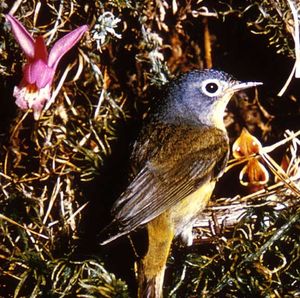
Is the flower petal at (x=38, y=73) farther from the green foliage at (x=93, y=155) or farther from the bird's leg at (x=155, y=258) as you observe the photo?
the bird's leg at (x=155, y=258)

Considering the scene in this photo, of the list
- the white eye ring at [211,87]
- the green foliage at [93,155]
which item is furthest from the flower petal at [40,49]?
the white eye ring at [211,87]

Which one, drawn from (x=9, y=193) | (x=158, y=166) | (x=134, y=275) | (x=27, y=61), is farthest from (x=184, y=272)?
(x=27, y=61)

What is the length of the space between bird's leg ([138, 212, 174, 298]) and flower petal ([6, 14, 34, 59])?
1047mm

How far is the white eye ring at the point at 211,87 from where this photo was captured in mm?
3733

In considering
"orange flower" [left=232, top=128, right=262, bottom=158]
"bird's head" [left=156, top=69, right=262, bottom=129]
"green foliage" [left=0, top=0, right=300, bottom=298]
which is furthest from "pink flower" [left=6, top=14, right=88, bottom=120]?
"orange flower" [left=232, top=128, right=262, bottom=158]

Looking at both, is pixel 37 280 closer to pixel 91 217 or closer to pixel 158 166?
pixel 91 217

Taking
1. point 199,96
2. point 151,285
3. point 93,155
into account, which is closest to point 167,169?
point 93,155

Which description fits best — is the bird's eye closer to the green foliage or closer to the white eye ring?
the white eye ring

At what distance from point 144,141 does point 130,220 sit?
574 mm

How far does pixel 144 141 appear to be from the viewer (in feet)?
12.3

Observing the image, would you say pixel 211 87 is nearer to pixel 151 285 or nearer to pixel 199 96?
pixel 199 96

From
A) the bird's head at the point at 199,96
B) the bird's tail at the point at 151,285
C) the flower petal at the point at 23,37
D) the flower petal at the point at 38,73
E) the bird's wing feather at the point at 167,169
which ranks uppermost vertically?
the flower petal at the point at 23,37

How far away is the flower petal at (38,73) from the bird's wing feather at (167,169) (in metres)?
0.70

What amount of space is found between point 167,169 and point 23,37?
1018mm
